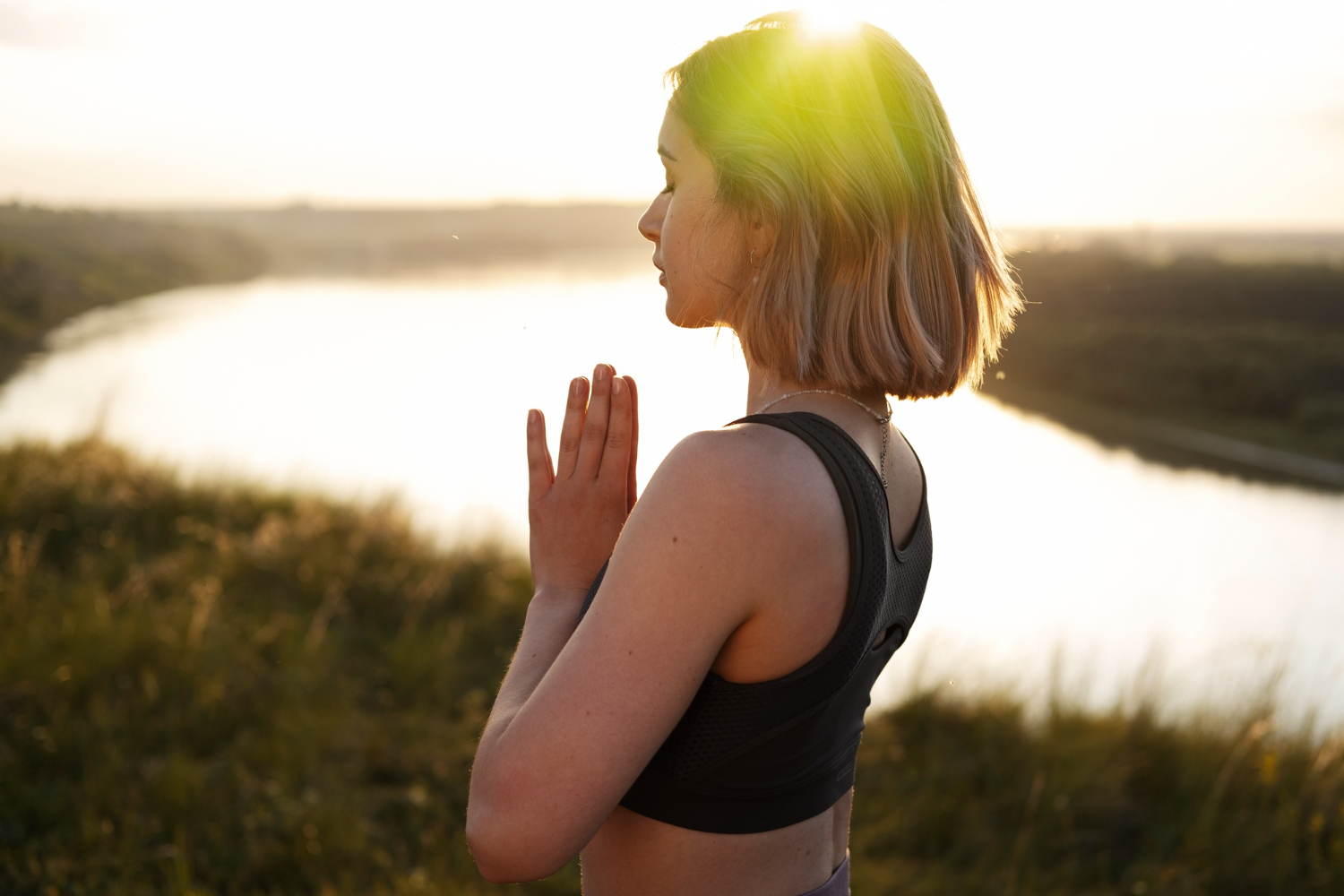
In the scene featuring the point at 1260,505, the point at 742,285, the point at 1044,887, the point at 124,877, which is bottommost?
the point at 1260,505

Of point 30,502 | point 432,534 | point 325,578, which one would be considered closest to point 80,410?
point 30,502

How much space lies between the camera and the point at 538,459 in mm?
1236

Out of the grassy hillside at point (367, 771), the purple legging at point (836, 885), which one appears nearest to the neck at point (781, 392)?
the purple legging at point (836, 885)

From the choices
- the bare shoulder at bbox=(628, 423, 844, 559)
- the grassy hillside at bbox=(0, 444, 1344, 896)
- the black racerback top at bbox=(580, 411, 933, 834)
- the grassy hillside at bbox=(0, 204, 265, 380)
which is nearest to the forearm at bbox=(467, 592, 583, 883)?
the black racerback top at bbox=(580, 411, 933, 834)

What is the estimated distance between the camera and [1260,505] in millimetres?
18453

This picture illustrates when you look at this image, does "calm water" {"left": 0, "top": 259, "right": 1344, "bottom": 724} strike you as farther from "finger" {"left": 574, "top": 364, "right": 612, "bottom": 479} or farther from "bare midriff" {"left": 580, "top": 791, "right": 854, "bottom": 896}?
"bare midriff" {"left": 580, "top": 791, "right": 854, "bottom": 896}

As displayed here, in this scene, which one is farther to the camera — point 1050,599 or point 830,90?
point 1050,599

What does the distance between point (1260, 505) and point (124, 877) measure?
21118 millimetres

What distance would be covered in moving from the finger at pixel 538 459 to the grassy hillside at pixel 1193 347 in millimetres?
20793

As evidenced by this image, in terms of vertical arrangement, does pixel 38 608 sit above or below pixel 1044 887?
above

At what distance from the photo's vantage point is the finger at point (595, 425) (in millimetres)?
1130

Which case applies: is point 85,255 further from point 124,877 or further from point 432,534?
point 124,877

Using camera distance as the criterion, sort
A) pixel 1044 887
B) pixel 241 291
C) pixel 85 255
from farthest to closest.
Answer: pixel 241 291 < pixel 85 255 < pixel 1044 887

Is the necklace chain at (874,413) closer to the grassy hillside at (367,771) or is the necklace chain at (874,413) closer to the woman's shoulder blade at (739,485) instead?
the woman's shoulder blade at (739,485)
